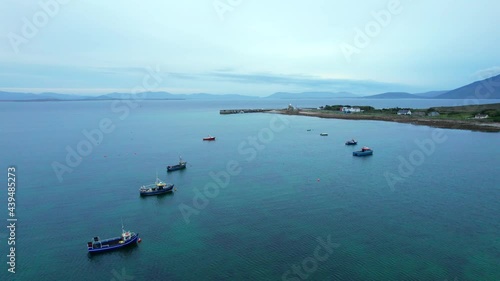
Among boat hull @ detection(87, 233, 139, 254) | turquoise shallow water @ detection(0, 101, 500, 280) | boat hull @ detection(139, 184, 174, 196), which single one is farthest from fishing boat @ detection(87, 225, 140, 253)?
boat hull @ detection(139, 184, 174, 196)

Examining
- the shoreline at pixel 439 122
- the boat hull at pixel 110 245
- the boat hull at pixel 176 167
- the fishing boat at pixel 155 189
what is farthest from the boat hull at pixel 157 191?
the shoreline at pixel 439 122

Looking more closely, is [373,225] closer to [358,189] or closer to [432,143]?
[358,189]

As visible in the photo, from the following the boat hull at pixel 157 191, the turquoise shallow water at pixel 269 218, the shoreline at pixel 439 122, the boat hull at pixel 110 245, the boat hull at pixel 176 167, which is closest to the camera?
the turquoise shallow water at pixel 269 218

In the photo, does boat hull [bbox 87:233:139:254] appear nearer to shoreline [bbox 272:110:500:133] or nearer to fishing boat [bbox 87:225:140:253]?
fishing boat [bbox 87:225:140:253]

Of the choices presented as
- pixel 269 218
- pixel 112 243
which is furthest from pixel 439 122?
pixel 112 243

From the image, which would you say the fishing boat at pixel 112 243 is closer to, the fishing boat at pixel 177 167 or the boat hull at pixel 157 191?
the boat hull at pixel 157 191

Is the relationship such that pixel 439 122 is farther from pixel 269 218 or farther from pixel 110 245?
pixel 110 245
